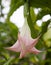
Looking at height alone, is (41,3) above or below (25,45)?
above

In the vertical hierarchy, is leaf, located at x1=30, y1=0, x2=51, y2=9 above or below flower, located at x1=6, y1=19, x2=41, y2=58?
above

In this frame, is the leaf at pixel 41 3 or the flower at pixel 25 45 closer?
the flower at pixel 25 45

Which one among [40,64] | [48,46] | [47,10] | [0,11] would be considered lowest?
[40,64]

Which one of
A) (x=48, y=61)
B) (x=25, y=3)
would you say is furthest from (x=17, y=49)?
(x=48, y=61)

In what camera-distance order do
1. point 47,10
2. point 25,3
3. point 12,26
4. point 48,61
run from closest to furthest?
point 25,3, point 47,10, point 48,61, point 12,26

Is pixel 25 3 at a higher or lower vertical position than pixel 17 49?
higher

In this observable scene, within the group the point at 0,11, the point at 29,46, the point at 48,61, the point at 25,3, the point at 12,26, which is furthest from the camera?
the point at 0,11

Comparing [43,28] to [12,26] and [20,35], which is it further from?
[12,26]

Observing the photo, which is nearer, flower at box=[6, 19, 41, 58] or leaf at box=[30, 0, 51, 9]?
flower at box=[6, 19, 41, 58]

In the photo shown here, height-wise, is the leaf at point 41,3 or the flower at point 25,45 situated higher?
the leaf at point 41,3

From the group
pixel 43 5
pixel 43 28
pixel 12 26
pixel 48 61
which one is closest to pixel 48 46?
pixel 48 61

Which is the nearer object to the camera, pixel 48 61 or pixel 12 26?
pixel 48 61
